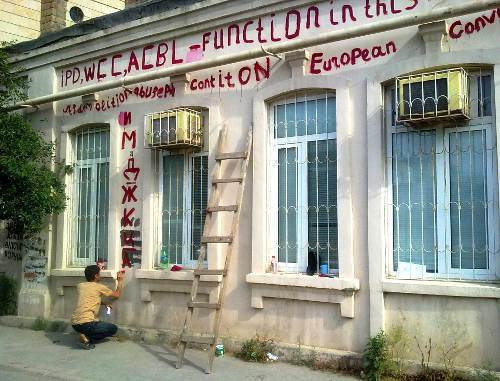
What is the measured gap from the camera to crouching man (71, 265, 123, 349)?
7582 millimetres

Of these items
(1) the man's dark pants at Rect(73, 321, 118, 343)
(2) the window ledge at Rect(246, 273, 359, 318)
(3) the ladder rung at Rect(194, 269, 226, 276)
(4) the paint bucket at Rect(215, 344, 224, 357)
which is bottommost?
(4) the paint bucket at Rect(215, 344, 224, 357)

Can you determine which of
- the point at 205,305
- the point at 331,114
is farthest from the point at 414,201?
the point at 205,305

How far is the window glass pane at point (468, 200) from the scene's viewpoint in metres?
5.74

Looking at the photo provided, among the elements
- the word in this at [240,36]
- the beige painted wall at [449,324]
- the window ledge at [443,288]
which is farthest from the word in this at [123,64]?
the beige painted wall at [449,324]

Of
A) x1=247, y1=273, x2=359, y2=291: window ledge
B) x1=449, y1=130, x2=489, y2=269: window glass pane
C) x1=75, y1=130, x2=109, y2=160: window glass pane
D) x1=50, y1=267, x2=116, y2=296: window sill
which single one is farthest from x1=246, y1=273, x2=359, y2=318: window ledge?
x1=75, y1=130, x2=109, y2=160: window glass pane

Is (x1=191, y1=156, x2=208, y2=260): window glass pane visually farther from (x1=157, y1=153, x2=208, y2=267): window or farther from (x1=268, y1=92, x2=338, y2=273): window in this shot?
(x1=268, y1=92, x2=338, y2=273): window

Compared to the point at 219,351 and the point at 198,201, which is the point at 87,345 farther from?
the point at 198,201

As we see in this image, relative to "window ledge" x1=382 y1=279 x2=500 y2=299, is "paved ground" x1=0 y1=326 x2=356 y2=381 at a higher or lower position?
lower

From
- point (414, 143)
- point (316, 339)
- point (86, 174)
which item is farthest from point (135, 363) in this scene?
point (414, 143)

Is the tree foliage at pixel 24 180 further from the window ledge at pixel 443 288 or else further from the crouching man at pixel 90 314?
the window ledge at pixel 443 288

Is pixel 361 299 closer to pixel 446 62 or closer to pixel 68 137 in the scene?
pixel 446 62

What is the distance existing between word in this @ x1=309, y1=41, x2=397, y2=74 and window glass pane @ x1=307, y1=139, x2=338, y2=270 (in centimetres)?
92

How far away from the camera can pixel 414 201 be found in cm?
613

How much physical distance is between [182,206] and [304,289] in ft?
8.14
